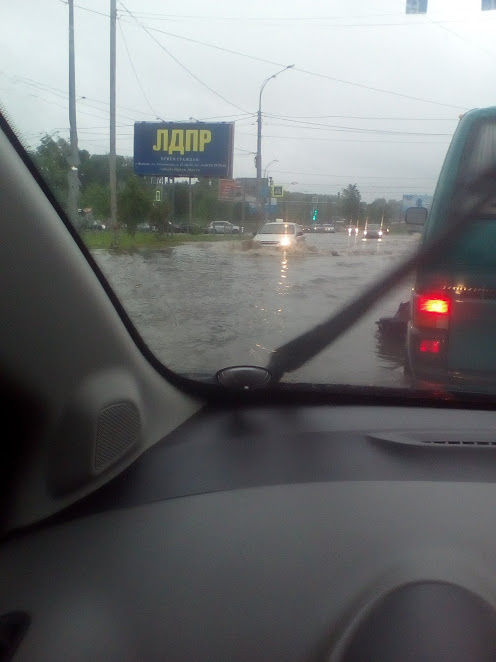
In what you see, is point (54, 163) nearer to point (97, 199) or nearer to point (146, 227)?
point (97, 199)

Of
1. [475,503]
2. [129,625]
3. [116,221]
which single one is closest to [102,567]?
[129,625]

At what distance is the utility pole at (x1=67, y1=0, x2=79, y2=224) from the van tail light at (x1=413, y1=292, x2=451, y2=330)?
1.88 metres

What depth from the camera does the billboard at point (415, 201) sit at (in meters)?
4.47

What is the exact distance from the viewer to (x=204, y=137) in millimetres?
4355

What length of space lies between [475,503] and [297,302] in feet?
11.3

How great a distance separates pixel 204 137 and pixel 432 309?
5.43 feet

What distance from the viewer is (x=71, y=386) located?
2.93m

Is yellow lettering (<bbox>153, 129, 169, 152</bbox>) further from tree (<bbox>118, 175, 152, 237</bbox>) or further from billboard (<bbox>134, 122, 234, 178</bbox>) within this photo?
tree (<bbox>118, 175, 152, 237</bbox>)

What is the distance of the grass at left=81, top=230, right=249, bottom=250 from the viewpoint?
4.08 m

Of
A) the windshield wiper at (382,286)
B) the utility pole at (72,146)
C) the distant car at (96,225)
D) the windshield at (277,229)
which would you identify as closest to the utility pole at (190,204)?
the distant car at (96,225)

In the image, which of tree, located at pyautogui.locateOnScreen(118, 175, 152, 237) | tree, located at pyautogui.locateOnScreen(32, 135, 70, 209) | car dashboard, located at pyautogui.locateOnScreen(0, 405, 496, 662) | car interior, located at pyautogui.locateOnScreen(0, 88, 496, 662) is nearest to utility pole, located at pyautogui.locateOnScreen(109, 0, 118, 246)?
tree, located at pyautogui.locateOnScreen(118, 175, 152, 237)

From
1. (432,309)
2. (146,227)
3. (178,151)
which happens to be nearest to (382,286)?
(432,309)

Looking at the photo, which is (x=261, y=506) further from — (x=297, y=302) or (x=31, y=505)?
(x=297, y=302)

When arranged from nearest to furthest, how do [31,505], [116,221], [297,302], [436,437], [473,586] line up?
[473,586] < [31,505] < [436,437] < [116,221] < [297,302]
